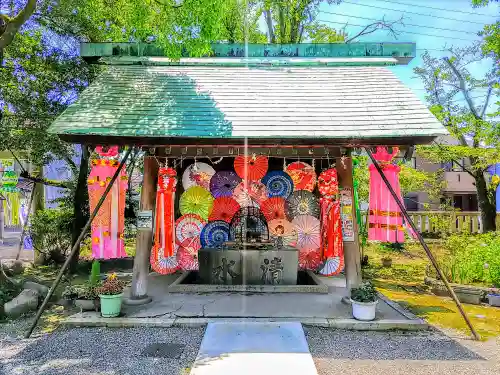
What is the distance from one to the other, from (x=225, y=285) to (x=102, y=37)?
8508 millimetres

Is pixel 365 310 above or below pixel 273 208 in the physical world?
below

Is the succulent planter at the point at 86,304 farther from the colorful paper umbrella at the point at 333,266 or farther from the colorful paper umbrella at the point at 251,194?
the colorful paper umbrella at the point at 333,266

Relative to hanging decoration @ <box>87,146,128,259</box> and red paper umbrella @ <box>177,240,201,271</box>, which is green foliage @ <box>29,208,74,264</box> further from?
hanging decoration @ <box>87,146,128,259</box>

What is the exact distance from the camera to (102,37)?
1135 centimetres

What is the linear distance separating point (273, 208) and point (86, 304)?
5326 millimetres

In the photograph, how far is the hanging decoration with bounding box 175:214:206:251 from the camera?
1012 cm

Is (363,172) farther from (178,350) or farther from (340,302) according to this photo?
(178,350)

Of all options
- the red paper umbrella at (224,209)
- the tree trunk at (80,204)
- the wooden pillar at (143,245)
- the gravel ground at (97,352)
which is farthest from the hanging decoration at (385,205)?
the tree trunk at (80,204)

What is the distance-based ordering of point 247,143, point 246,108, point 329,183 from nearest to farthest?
point 247,143
point 246,108
point 329,183

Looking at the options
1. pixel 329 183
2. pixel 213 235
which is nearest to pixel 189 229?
pixel 213 235

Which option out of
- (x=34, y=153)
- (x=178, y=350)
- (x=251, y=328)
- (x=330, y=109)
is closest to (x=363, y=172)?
(x=330, y=109)

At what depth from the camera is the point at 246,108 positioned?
7480 millimetres

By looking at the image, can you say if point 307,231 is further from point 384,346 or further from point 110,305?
point 110,305

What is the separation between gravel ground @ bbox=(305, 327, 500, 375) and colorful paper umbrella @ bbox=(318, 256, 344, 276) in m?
3.41
